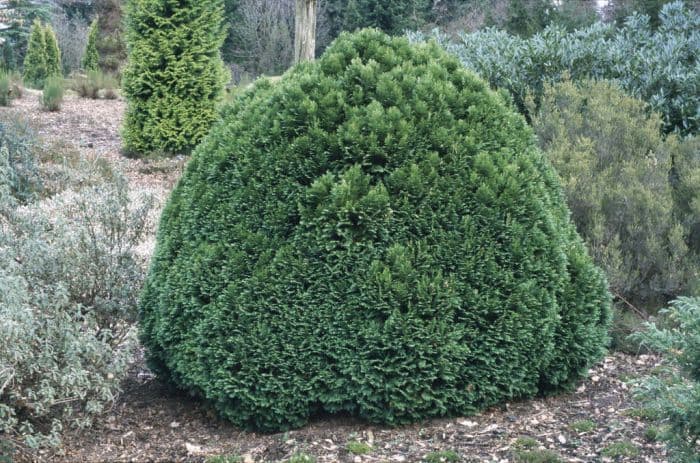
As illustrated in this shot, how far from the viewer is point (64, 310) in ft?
12.4

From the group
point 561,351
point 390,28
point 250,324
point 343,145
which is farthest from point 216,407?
point 390,28

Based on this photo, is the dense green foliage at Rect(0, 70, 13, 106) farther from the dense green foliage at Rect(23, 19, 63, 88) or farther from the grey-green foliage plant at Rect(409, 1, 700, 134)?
the grey-green foliage plant at Rect(409, 1, 700, 134)

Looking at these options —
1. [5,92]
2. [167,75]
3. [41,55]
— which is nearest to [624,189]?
[167,75]

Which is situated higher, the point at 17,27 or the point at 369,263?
the point at 17,27

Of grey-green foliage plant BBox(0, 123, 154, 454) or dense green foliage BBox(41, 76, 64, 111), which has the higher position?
dense green foliage BBox(41, 76, 64, 111)

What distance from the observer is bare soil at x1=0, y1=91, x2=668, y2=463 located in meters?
3.41

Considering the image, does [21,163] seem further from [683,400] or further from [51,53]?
[51,53]

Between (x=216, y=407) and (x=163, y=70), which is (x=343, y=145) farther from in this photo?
(x=163, y=70)

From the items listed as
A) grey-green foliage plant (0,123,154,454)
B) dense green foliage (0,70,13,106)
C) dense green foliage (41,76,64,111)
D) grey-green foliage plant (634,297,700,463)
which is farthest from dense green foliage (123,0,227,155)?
grey-green foliage plant (634,297,700,463)

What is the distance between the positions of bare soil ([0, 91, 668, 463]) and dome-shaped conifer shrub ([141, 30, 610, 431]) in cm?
10

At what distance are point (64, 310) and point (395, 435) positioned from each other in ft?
5.71

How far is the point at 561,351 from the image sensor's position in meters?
3.92

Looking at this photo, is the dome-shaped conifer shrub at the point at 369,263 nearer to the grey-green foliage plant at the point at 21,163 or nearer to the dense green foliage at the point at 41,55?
the grey-green foliage plant at the point at 21,163

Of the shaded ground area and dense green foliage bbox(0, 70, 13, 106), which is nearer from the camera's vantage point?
the shaded ground area
